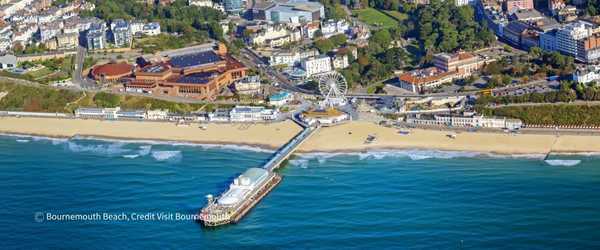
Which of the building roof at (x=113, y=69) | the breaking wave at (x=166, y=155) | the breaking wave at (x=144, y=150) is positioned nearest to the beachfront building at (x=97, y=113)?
the building roof at (x=113, y=69)

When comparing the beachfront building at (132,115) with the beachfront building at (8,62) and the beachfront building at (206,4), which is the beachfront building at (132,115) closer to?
the beachfront building at (8,62)

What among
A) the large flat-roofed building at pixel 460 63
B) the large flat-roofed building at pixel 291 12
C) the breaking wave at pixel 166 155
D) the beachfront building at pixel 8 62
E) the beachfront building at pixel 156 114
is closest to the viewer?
the breaking wave at pixel 166 155

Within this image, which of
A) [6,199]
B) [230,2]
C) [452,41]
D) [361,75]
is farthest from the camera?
[230,2]

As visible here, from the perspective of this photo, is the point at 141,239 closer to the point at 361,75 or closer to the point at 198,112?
the point at 198,112

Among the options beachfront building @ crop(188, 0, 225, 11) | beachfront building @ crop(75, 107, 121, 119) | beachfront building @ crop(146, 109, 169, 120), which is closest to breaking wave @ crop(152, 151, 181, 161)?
beachfront building @ crop(146, 109, 169, 120)

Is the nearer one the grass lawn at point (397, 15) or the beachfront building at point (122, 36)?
the beachfront building at point (122, 36)

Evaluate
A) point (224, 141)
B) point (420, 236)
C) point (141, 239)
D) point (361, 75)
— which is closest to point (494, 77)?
point (361, 75)
